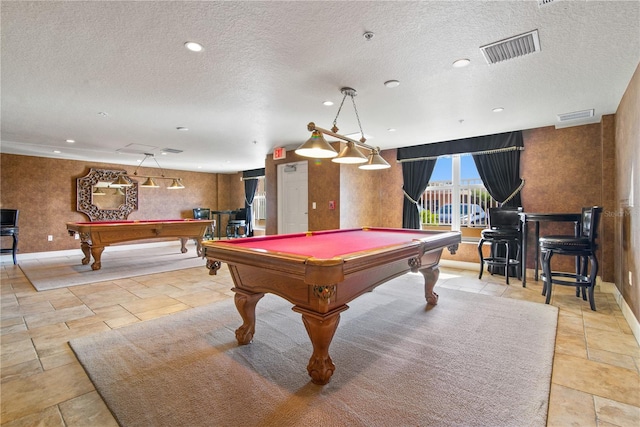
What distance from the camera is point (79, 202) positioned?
7703 millimetres

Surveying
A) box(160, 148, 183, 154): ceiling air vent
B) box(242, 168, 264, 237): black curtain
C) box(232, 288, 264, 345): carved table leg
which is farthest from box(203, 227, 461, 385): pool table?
box(242, 168, 264, 237): black curtain

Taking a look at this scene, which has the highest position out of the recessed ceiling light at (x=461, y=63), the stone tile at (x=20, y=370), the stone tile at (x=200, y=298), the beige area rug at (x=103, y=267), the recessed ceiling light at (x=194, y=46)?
the recessed ceiling light at (x=194, y=46)

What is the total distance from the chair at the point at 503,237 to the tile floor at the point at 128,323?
304mm

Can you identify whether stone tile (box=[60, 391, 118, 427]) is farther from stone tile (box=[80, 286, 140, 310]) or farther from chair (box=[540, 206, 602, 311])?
chair (box=[540, 206, 602, 311])

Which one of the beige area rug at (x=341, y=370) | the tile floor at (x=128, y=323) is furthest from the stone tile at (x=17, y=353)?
the beige area rug at (x=341, y=370)

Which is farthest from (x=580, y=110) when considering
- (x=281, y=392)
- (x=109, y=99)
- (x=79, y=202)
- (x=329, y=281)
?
(x=79, y=202)

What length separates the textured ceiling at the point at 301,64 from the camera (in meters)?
1.94

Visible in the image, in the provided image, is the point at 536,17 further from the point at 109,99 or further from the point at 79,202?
the point at 79,202

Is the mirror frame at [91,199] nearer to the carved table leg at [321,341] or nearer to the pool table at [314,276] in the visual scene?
the pool table at [314,276]

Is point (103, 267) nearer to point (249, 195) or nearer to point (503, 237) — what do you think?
point (249, 195)

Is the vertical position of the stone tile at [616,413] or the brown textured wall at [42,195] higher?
the brown textured wall at [42,195]

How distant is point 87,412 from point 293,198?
520 centimetres

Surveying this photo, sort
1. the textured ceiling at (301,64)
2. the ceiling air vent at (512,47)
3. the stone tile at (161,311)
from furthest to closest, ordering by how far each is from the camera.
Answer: the stone tile at (161,311)
the ceiling air vent at (512,47)
the textured ceiling at (301,64)

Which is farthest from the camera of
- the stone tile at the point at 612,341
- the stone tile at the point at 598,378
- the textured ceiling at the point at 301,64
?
the stone tile at the point at 612,341
